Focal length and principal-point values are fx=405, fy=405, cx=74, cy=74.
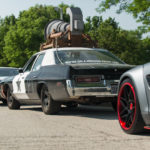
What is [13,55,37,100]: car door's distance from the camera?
407 inches

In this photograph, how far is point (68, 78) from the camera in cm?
816

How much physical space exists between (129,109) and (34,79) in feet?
13.7

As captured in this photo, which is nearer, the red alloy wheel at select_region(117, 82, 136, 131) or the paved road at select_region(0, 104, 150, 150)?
the paved road at select_region(0, 104, 150, 150)

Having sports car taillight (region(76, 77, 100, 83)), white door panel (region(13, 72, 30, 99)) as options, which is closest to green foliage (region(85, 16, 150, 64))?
white door panel (region(13, 72, 30, 99))

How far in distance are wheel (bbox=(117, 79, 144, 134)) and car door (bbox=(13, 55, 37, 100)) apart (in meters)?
4.54

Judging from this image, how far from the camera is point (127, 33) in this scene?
191 feet

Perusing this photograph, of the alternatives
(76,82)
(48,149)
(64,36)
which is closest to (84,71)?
(76,82)

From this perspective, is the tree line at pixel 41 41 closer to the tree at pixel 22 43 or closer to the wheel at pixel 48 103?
the tree at pixel 22 43

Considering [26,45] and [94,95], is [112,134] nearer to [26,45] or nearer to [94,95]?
[94,95]

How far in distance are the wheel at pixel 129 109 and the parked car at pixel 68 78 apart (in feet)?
6.82

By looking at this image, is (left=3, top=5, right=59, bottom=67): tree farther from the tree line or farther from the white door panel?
the white door panel

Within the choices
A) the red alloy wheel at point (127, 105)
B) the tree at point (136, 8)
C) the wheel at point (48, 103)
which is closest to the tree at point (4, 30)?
the tree at point (136, 8)

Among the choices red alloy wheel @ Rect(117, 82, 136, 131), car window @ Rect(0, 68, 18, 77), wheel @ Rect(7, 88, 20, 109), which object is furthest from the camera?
car window @ Rect(0, 68, 18, 77)

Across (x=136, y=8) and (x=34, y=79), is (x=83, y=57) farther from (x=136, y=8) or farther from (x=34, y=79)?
(x=136, y=8)
